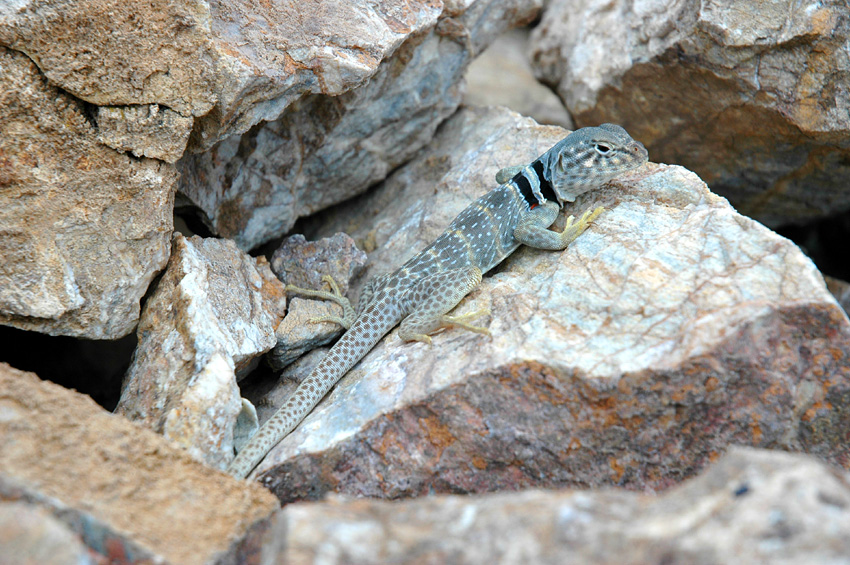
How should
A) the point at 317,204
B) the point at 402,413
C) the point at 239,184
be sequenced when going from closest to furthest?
1. the point at 402,413
2. the point at 239,184
3. the point at 317,204

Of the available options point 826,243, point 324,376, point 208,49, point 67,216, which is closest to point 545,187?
point 324,376

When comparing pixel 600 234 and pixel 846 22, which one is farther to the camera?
pixel 846 22

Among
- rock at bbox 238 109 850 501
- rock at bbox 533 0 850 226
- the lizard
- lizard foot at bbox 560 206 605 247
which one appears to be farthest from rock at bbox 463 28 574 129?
rock at bbox 238 109 850 501

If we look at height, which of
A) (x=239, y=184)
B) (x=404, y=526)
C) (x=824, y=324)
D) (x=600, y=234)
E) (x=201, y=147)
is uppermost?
(x=201, y=147)

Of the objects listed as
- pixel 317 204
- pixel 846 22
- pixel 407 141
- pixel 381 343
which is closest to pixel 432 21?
pixel 407 141

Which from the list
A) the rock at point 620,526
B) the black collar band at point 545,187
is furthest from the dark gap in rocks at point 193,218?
the rock at point 620,526

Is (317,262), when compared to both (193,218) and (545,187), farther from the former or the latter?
(545,187)

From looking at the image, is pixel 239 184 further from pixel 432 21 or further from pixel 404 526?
pixel 404 526
